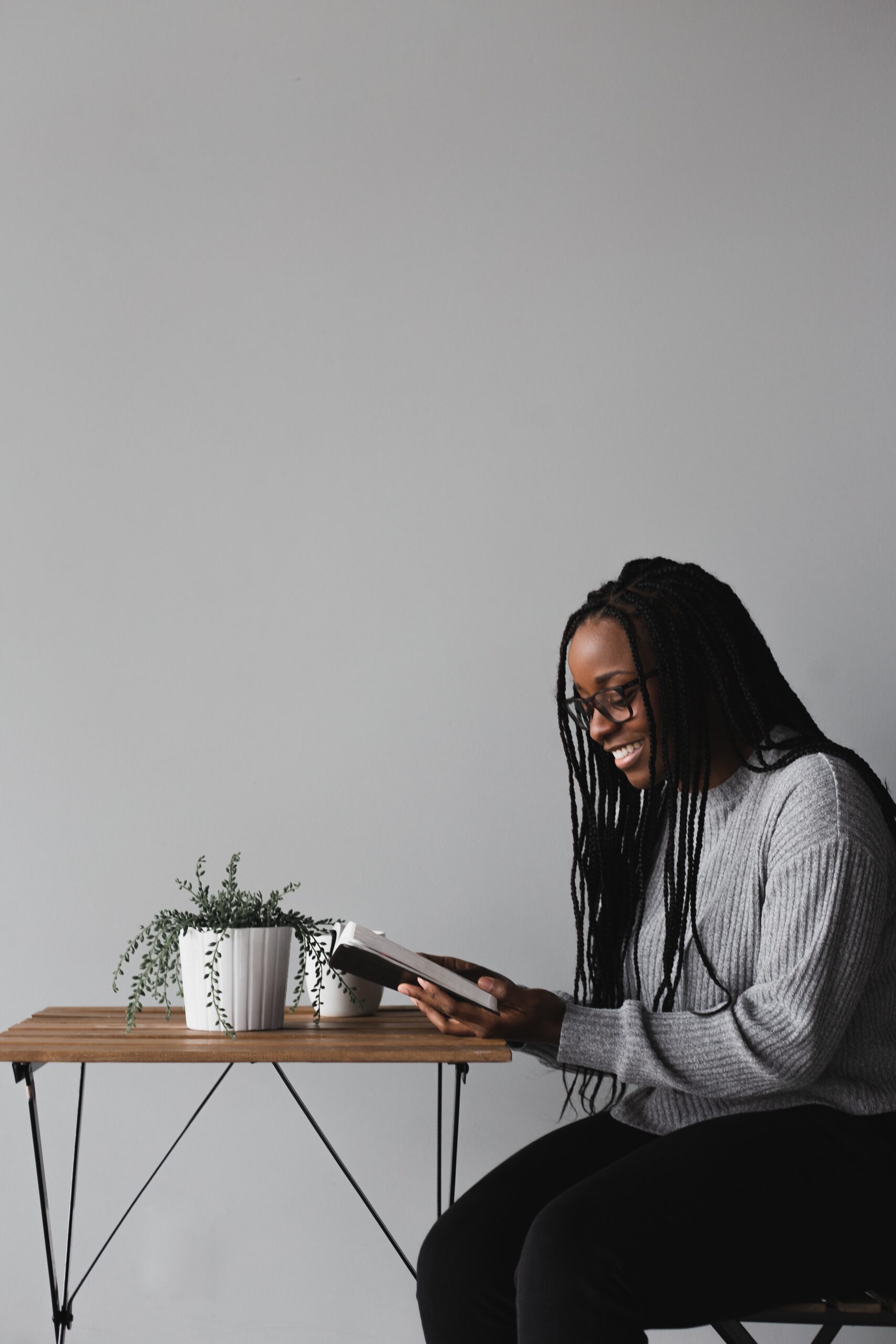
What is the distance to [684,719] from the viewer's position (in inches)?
47.4

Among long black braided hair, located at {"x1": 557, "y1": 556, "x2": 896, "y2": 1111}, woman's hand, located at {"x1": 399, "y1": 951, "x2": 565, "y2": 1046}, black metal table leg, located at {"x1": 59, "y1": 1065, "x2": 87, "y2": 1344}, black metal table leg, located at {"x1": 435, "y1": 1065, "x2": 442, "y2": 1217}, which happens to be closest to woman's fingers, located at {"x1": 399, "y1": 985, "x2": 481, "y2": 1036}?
woman's hand, located at {"x1": 399, "y1": 951, "x2": 565, "y2": 1046}

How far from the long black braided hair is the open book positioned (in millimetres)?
151

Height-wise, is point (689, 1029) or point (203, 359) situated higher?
point (203, 359)

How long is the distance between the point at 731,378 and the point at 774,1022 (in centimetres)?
106

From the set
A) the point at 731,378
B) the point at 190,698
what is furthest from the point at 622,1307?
the point at 731,378

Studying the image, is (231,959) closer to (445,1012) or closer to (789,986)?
(445,1012)

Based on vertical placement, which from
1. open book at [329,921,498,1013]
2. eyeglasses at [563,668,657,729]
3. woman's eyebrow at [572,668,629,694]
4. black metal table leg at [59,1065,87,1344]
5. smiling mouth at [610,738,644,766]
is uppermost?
woman's eyebrow at [572,668,629,694]

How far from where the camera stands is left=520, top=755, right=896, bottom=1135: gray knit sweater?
1.04m

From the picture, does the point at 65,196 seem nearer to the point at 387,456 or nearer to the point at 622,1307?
the point at 387,456

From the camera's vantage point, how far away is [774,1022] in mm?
1041

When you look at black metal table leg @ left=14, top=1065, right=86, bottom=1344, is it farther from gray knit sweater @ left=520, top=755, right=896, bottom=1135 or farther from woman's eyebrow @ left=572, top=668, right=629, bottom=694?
woman's eyebrow @ left=572, top=668, right=629, bottom=694

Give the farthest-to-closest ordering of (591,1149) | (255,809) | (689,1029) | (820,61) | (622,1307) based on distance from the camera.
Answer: (820,61) < (255,809) < (591,1149) < (689,1029) < (622,1307)

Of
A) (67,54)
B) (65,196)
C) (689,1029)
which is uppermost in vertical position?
(67,54)

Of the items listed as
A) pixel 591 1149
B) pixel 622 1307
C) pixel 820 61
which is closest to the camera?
pixel 622 1307
